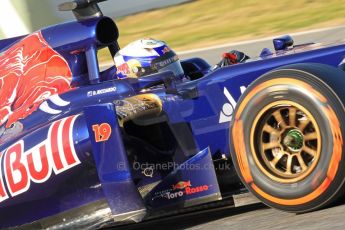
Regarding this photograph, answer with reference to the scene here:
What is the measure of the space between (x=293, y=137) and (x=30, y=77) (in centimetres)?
247

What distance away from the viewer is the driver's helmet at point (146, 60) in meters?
4.91

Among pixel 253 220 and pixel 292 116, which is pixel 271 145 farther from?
pixel 253 220

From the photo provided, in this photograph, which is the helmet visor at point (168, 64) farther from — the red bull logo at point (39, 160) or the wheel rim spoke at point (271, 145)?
the wheel rim spoke at point (271, 145)

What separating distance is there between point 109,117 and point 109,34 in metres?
1.51

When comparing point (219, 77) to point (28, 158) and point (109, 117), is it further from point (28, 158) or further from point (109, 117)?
point (28, 158)

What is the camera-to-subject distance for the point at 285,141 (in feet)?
11.7

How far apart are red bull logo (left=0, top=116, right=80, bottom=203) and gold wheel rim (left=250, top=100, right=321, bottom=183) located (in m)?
1.17

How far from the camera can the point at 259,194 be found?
367 centimetres

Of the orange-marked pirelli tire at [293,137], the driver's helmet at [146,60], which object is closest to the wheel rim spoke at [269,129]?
the orange-marked pirelli tire at [293,137]

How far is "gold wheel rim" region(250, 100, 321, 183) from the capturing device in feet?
11.5

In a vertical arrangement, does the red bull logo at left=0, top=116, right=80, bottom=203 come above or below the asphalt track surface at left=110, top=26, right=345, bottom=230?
above

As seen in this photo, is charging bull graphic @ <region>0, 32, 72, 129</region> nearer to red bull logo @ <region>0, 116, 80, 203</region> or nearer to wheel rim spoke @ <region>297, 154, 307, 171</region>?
red bull logo @ <region>0, 116, 80, 203</region>

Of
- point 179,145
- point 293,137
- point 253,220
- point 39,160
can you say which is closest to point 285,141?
point 293,137

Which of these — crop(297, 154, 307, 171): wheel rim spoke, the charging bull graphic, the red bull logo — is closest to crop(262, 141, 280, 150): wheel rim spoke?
crop(297, 154, 307, 171): wheel rim spoke
